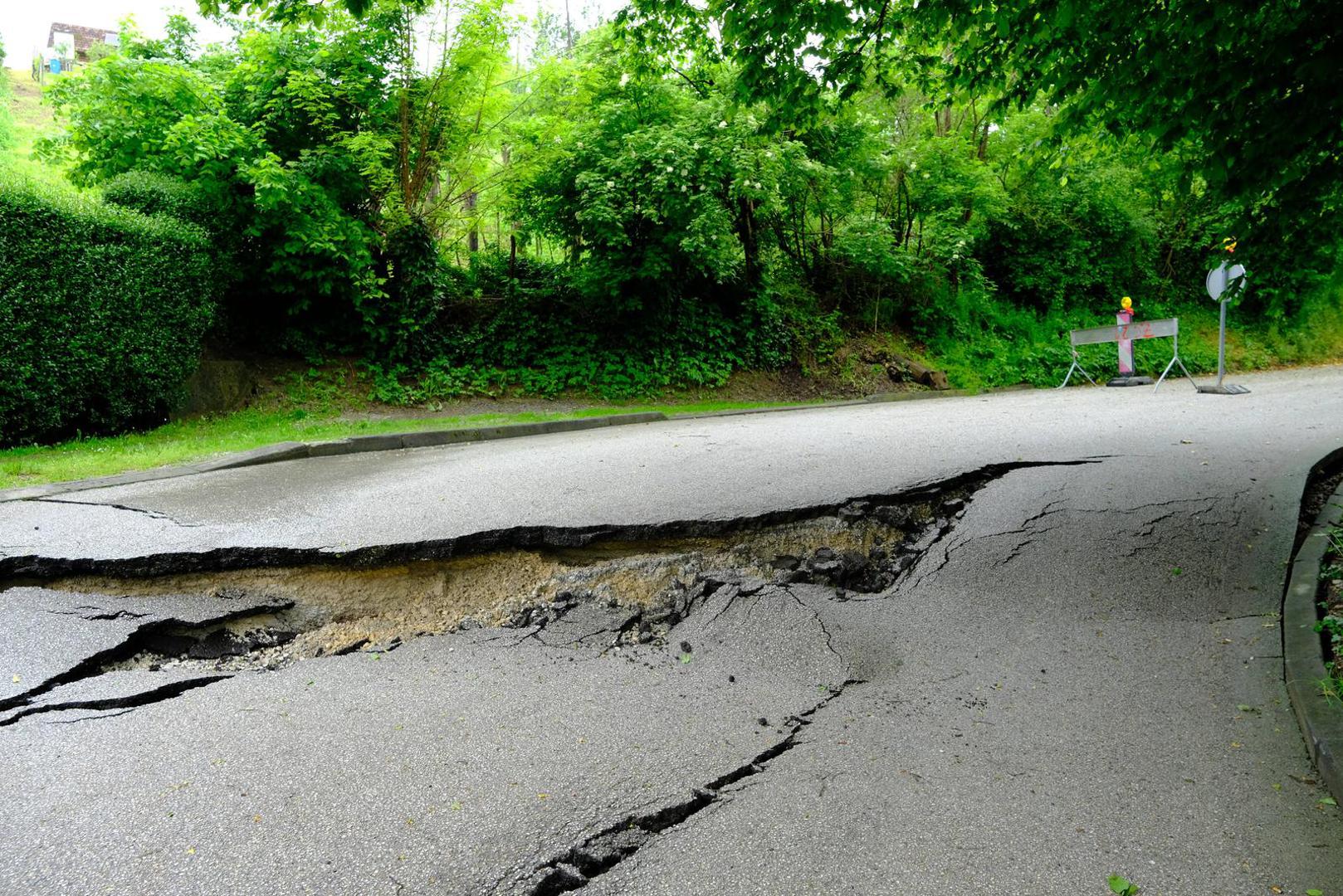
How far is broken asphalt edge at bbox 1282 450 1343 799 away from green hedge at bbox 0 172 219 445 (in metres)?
11.0

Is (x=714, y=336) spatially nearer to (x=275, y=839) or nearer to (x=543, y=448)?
(x=543, y=448)

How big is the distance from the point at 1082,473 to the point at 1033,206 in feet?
55.5

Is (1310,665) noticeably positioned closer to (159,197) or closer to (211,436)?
(211,436)

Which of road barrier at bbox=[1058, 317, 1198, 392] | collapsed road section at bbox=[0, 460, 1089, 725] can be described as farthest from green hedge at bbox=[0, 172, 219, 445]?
road barrier at bbox=[1058, 317, 1198, 392]

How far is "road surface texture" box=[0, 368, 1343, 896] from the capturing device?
7.27ft

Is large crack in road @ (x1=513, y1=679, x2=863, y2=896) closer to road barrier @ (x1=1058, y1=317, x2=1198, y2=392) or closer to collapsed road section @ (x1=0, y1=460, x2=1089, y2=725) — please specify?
collapsed road section @ (x1=0, y1=460, x2=1089, y2=725)

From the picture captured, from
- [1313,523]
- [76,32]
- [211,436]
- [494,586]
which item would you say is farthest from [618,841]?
[76,32]

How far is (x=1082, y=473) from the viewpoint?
21.4 ft

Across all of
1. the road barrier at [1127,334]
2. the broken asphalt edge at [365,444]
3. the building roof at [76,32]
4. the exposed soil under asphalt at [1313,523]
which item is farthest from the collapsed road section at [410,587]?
the building roof at [76,32]

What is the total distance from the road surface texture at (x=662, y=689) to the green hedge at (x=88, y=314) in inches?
134

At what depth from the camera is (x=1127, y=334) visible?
16.0m

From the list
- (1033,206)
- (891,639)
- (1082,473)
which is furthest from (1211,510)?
(1033,206)

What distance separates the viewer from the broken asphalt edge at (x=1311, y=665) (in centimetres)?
257

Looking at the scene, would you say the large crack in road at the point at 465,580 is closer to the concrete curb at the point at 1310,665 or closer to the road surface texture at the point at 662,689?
the road surface texture at the point at 662,689
